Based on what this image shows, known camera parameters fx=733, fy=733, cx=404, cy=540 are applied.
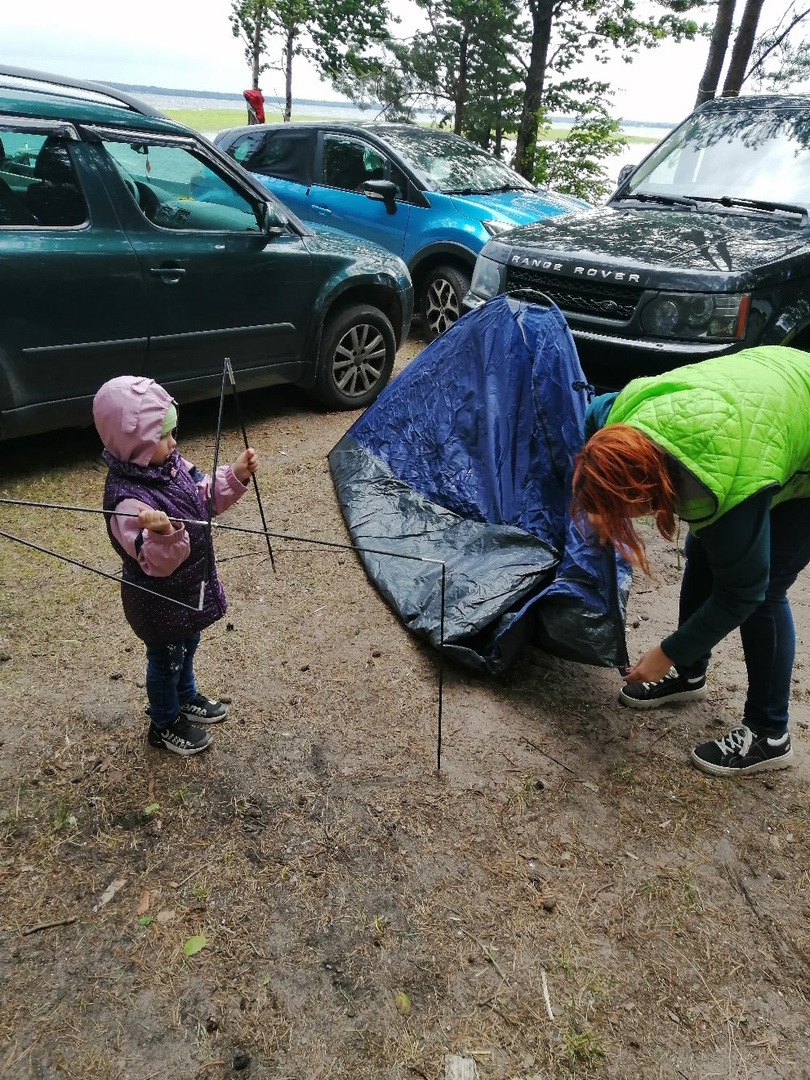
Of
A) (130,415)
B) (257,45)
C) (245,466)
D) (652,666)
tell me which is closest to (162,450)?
(130,415)

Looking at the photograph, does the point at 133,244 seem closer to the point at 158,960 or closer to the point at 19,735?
the point at 19,735

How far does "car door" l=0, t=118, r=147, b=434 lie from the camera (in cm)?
363

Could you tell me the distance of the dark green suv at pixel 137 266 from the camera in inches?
145

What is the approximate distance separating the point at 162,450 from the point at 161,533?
0.85ft

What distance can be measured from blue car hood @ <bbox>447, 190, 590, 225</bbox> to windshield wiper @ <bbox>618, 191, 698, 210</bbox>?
109 centimetres

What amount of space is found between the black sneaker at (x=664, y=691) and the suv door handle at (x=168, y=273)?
10.7 feet

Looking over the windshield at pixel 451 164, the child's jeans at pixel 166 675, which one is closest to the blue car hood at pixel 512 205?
the windshield at pixel 451 164

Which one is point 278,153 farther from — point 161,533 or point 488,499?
point 161,533

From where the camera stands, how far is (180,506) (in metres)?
2.15

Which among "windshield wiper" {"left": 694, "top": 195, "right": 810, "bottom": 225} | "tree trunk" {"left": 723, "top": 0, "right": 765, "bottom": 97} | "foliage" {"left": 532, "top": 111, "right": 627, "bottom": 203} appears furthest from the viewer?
"foliage" {"left": 532, "top": 111, "right": 627, "bottom": 203}

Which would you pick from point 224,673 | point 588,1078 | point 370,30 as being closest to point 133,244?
point 224,673

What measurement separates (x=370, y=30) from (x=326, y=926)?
15741 millimetres

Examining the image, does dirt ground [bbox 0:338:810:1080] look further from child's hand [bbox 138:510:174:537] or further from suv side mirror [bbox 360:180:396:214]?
suv side mirror [bbox 360:180:396:214]

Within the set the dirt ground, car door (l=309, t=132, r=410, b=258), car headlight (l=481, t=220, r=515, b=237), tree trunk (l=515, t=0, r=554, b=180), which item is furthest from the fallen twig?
tree trunk (l=515, t=0, r=554, b=180)
